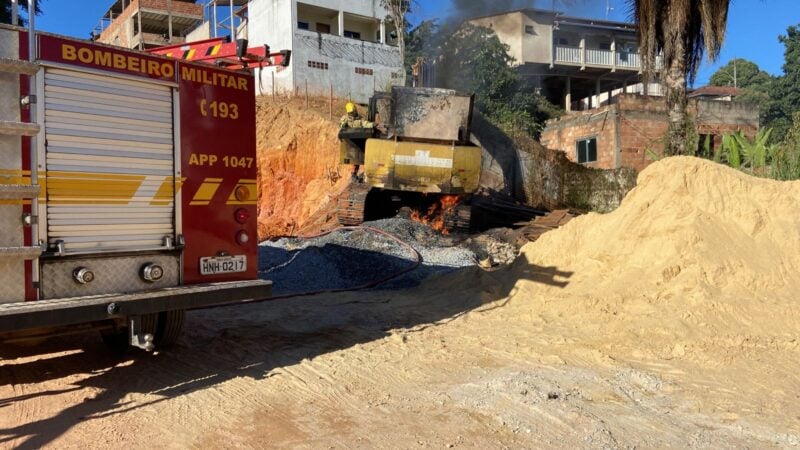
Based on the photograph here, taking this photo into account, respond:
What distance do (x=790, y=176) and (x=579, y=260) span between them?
6556 mm

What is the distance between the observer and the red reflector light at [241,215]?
205 inches

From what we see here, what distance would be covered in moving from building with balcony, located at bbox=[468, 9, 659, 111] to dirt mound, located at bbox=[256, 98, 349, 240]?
12.3 metres

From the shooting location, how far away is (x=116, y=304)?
425cm

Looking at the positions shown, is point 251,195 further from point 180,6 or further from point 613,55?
point 180,6

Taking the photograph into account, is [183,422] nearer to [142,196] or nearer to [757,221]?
[142,196]

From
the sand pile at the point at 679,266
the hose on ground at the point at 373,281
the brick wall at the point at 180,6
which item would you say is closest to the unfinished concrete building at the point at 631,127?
the hose on ground at the point at 373,281

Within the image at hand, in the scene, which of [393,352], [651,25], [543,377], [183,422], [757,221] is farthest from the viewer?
[651,25]

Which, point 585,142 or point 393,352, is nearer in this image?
point 393,352

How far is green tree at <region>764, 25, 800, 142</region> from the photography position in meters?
50.8

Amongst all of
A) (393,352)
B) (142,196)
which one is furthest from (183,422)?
(393,352)

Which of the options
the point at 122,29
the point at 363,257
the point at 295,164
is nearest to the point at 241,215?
the point at 363,257

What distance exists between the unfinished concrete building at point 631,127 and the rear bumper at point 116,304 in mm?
20890

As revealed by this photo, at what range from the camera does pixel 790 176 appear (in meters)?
12.1

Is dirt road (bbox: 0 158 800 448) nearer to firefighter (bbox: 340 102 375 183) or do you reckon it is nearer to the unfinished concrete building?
firefighter (bbox: 340 102 375 183)
